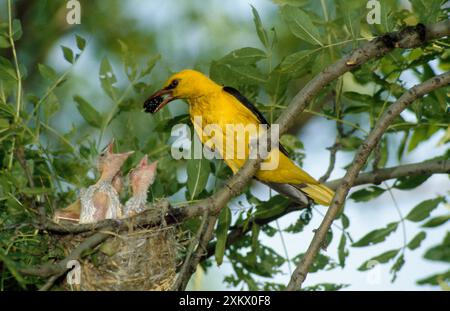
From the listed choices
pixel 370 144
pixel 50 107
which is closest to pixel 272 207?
pixel 370 144

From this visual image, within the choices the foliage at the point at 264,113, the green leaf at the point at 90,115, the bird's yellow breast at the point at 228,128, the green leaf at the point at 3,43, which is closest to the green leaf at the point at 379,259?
the foliage at the point at 264,113

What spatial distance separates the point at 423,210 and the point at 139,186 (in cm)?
170

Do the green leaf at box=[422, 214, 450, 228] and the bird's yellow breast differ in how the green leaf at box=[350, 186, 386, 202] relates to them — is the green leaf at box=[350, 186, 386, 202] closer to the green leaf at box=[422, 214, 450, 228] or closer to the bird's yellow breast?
the bird's yellow breast

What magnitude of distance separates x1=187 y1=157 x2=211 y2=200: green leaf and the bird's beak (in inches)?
26.9

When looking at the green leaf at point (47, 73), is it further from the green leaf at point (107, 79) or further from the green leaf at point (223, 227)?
the green leaf at point (223, 227)

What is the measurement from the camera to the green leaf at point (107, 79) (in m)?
4.88

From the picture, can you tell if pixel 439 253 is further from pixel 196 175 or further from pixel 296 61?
pixel 196 175

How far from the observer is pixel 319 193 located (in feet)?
16.2

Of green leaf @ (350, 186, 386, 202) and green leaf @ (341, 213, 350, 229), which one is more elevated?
green leaf @ (350, 186, 386, 202)

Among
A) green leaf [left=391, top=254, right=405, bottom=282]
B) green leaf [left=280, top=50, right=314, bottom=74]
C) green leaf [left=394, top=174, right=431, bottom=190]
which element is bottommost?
green leaf [left=391, top=254, right=405, bottom=282]

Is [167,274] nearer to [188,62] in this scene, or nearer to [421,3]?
[421,3]

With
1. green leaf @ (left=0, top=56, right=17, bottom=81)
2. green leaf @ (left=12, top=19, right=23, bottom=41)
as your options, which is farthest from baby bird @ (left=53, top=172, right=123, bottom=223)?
green leaf @ (left=12, top=19, right=23, bottom=41)

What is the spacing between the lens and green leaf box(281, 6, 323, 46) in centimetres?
397

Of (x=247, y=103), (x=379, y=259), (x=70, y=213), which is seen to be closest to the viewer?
(x=70, y=213)
